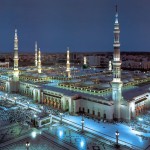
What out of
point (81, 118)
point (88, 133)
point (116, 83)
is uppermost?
point (116, 83)

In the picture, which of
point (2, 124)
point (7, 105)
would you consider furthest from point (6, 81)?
point (2, 124)

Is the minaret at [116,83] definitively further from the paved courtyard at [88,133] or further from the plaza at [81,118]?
the paved courtyard at [88,133]


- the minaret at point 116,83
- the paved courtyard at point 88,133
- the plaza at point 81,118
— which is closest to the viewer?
the paved courtyard at point 88,133

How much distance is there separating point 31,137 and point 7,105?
12.4 metres

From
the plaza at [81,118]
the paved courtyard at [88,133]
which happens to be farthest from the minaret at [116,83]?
the paved courtyard at [88,133]

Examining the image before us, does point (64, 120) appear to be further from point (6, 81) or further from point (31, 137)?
point (6, 81)

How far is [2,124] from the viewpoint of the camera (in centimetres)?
2448

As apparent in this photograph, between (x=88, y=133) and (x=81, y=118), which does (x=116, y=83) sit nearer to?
(x=81, y=118)

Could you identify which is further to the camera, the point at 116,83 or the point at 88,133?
the point at 116,83

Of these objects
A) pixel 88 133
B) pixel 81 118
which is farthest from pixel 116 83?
pixel 88 133

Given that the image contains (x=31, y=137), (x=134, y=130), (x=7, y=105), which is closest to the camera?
(x=31, y=137)

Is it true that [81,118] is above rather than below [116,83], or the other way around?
below

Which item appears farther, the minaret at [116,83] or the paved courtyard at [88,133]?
the minaret at [116,83]

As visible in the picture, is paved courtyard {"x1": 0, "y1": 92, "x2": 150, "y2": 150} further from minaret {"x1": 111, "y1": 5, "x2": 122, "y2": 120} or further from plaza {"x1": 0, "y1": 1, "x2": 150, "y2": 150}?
minaret {"x1": 111, "y1": 5, "x2": 122, "y2": 120}
